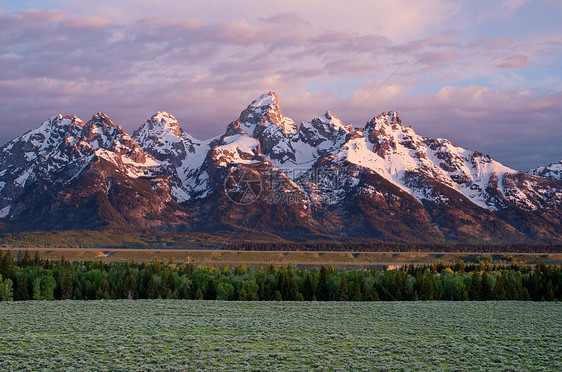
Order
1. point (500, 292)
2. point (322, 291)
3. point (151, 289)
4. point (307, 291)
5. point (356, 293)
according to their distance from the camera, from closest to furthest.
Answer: point (356, 293) < point (500, 292) < point (307, 291) < point (322, 291) < point (151, 289)

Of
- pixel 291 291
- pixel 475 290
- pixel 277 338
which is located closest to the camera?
pixel 277 338

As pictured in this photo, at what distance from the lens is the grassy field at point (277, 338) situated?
54188 mm

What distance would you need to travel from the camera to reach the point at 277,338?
66938 millimetres

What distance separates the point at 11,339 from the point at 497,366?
53.3m

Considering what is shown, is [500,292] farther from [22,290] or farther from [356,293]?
[22,290]

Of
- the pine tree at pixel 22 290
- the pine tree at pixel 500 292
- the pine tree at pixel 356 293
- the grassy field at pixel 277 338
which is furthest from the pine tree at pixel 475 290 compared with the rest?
the pine tree at pixel 22 290

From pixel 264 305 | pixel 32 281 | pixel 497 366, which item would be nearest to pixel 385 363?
pixel 497 366

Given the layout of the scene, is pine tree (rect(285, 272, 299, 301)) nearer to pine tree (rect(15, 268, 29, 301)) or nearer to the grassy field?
the grassy field

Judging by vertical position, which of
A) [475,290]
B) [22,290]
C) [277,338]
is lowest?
[22,290]

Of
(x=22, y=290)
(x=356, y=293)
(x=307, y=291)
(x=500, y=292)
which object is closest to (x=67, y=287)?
(x=22, y=290)

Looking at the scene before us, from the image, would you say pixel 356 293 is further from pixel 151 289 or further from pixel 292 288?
pixel 151 289

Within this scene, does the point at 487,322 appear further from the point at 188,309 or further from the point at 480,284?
the point at 480,284

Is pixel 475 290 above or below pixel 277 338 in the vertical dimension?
below

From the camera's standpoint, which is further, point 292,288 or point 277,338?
point 292,288
